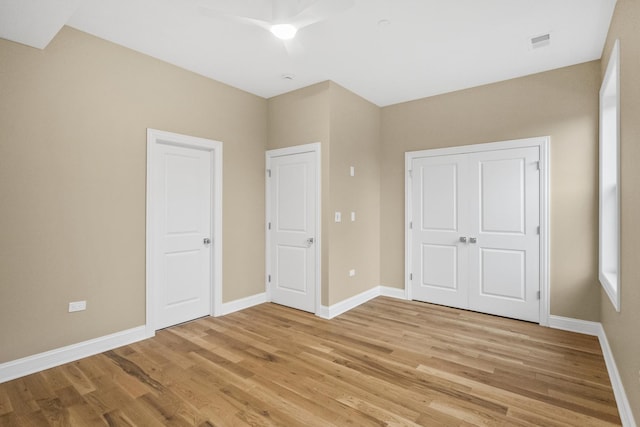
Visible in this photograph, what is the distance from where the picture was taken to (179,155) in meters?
3.68

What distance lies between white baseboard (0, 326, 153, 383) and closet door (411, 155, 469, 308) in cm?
350

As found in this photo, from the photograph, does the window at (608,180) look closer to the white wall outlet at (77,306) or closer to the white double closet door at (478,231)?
the white double closet door at (478,231)

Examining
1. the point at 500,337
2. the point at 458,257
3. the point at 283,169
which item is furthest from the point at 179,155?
the point at 500,337

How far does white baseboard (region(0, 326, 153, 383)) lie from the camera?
2.52 meters

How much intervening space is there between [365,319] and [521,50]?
331 centimetres

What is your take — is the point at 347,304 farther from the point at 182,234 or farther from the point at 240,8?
the point at 240,8

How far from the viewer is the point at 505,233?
12.8ft

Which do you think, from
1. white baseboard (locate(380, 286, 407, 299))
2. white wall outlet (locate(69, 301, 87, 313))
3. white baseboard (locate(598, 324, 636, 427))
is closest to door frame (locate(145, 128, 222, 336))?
white wall outlet (locate(69, 301, 87, 313))

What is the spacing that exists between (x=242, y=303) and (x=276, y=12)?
3.34 m

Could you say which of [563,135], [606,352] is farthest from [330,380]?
[563,135]

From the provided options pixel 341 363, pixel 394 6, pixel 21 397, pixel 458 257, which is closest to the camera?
pixel 21 397

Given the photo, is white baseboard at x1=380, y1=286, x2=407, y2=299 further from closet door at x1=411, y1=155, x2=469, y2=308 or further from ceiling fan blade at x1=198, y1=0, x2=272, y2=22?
ceiling fan blade at x1=198, y1=0, x2=272, y2=22

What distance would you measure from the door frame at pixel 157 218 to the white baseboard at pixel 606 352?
370cm

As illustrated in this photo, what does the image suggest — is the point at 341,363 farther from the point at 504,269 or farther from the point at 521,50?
the point at 521,50
